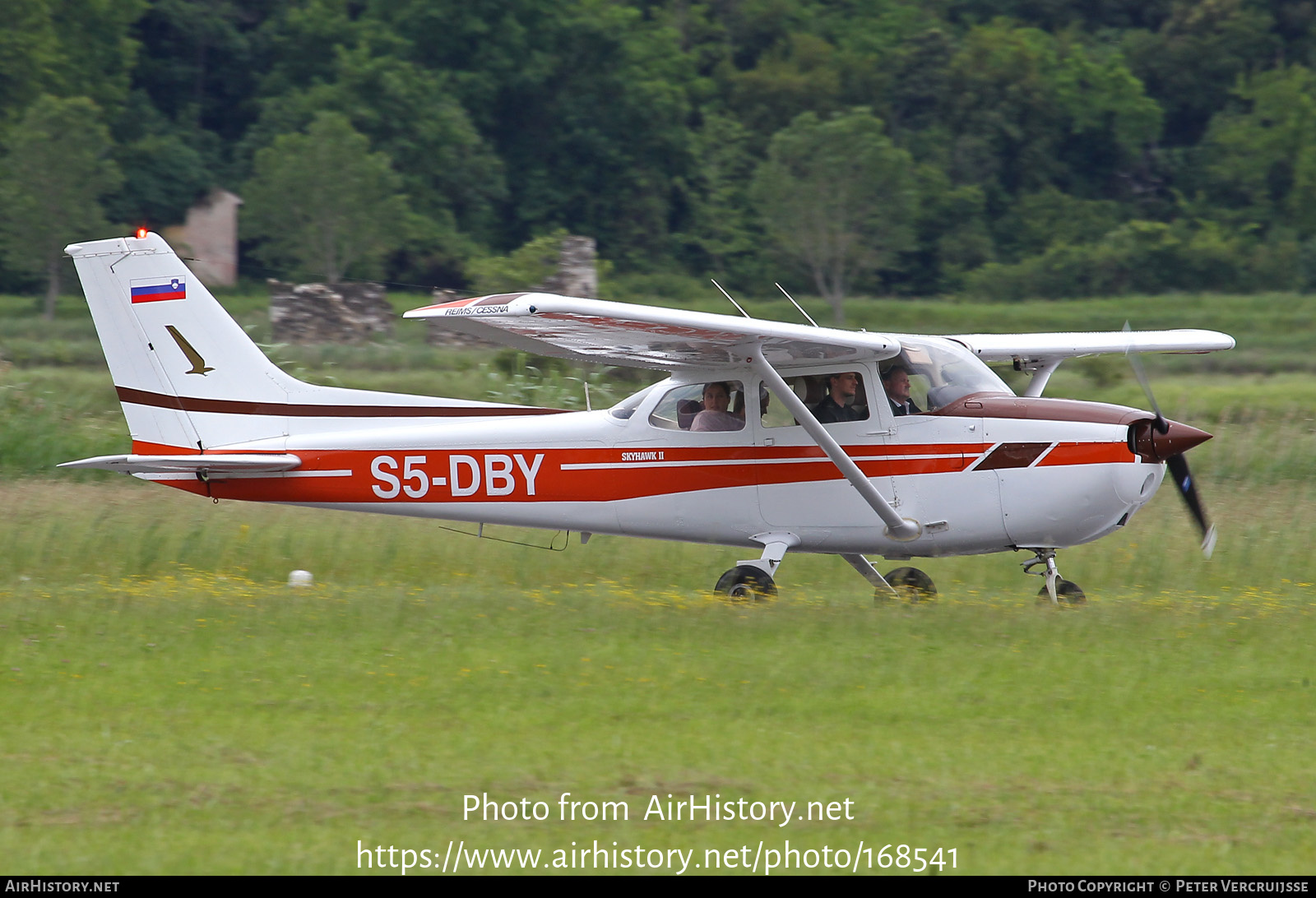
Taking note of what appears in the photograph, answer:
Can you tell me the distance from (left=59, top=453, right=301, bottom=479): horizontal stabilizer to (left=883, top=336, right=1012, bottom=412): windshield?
15.4ft

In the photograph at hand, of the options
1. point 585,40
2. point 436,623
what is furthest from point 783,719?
point 585,40

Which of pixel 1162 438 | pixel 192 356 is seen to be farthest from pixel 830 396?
pixel 192 356

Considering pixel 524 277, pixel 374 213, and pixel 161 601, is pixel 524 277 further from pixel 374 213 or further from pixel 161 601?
pixel 161 601

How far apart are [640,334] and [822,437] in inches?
56.3

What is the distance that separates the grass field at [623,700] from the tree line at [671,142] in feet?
154

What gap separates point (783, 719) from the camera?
24.4ft

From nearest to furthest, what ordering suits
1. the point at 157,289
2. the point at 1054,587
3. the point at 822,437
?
the point at 822,437, the point at 1054,587, the point at 157,289

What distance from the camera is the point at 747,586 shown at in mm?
10766

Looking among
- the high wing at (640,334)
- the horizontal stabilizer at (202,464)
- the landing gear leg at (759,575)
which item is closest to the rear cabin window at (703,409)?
the high wing at (640,334)

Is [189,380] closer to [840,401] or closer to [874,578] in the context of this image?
[840,401]

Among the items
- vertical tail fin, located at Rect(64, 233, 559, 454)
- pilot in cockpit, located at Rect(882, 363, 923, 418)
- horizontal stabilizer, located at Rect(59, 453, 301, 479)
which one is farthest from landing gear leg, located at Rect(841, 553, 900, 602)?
horizontal stabilizer, located at Rect(59, 453, 301, 479)

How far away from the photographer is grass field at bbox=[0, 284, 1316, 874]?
18.7ft

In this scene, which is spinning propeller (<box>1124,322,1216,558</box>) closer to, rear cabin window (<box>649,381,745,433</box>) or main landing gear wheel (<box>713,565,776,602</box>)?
main landing gear wheel (<box>713,565,776,602</box>)

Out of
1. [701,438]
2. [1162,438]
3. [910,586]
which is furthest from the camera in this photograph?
[910,586]
